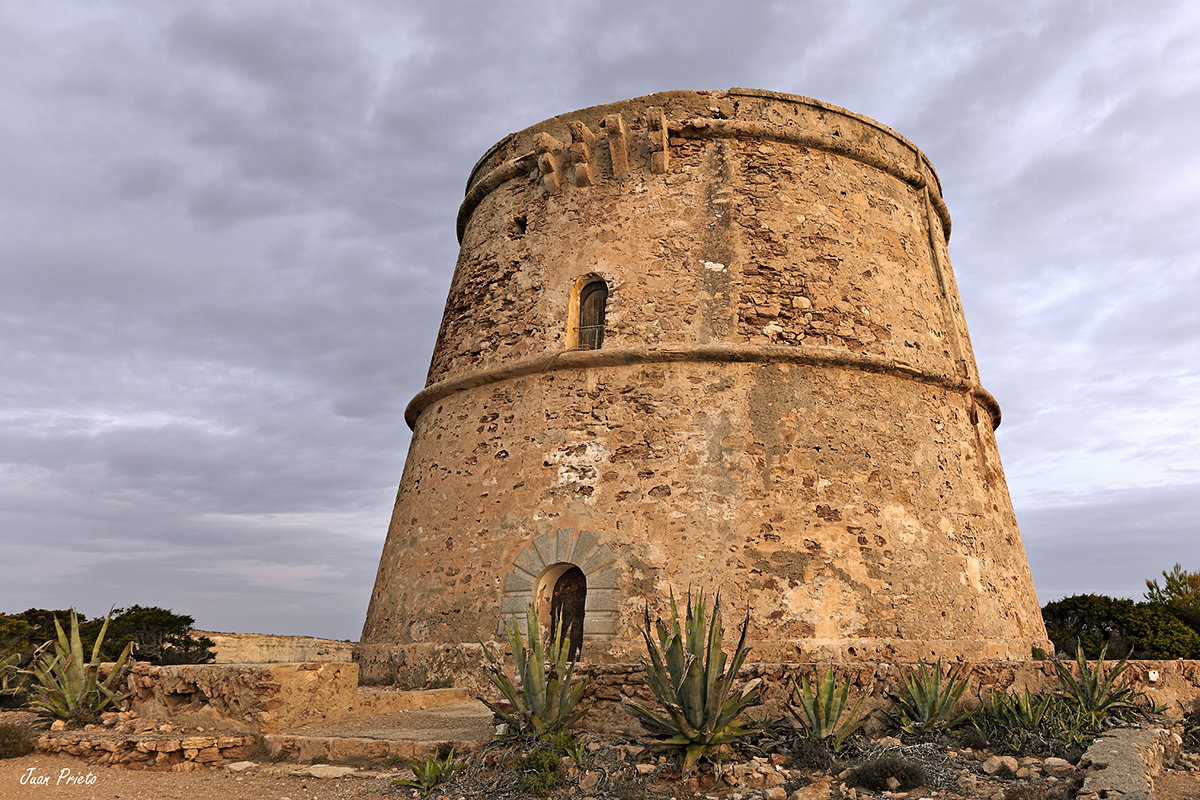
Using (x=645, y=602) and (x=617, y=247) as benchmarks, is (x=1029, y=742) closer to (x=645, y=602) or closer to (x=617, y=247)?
(x=645, y=602)

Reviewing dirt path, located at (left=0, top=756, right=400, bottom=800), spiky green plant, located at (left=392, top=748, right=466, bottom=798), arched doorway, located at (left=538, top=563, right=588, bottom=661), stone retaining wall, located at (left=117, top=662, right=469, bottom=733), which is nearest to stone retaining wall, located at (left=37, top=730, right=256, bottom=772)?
dirt path, located at (left=0, top=756, right=400, bottom=800)

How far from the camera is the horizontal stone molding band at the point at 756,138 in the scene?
8180 mm

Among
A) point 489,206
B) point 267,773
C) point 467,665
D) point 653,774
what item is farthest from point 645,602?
point 489,206

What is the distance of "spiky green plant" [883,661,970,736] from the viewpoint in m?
4.54

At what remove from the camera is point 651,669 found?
4.20 meters

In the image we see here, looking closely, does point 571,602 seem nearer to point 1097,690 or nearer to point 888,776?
point 888,776

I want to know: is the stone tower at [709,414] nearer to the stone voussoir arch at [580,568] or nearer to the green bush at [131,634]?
the stone voussoir arch at [580,568]

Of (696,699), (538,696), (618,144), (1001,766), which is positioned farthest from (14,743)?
(618,144)

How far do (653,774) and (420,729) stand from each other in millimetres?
2014

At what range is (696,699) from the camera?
3910 mm

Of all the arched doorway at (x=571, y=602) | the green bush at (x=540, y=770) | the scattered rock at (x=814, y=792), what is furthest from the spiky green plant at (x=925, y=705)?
the arched doorway at (x=571, y=602)

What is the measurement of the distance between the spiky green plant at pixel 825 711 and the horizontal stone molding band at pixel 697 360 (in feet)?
11.2

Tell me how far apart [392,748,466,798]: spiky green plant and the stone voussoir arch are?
7.69 ft

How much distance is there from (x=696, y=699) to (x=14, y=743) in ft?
14.4
